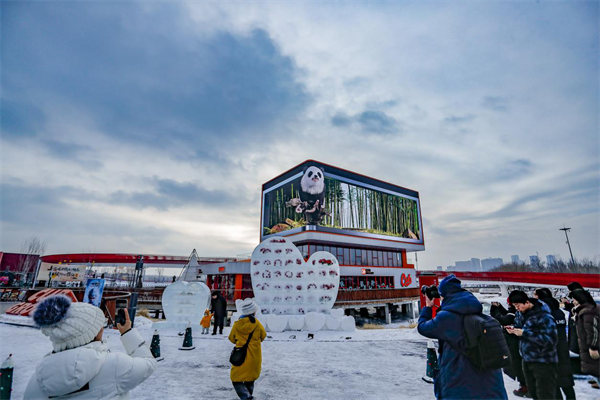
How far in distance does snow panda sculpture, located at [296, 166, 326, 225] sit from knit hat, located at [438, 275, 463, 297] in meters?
27.3

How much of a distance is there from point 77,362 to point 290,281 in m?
11.6

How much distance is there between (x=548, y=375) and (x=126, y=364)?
5.01 m

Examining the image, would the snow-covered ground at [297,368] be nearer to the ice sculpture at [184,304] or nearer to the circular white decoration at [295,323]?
the circular white decoration at [295,323]

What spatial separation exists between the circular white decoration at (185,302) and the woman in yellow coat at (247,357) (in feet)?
28.1

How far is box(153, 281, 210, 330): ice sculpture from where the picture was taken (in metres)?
12.4

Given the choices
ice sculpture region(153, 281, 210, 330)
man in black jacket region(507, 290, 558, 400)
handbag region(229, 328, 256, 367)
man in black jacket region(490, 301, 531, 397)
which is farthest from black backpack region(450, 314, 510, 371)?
ice sculpture region(153, 281, 210, 330)

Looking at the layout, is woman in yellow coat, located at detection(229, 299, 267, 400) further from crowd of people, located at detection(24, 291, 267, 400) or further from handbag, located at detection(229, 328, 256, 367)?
crowd of people, located at detection(24, 291, 267, 400)

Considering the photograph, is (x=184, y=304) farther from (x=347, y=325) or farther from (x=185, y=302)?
(x=347, y=325)

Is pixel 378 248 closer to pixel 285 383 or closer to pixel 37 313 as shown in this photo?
pixel 285 383

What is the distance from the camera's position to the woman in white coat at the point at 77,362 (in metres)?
1.86

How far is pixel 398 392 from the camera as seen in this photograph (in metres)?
5.25

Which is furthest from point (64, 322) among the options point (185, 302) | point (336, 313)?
point (185, 302)

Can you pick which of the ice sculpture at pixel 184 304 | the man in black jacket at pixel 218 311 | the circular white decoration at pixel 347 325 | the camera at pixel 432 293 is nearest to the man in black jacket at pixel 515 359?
the camera at pixel 432 293

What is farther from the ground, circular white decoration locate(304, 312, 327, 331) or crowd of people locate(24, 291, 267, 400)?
crowd of people locate(24, 291, 267, 400)
